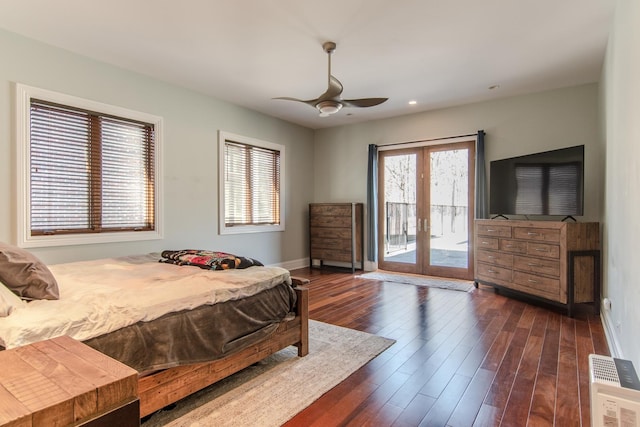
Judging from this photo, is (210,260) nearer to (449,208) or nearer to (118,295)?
(118,295)

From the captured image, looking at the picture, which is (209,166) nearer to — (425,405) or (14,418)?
(425,405)

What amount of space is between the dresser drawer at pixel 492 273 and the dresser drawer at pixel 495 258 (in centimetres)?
6

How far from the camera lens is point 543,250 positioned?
3861 millimetres

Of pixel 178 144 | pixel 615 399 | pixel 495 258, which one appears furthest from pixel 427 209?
pixel 615 399

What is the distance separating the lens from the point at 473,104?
210 inches

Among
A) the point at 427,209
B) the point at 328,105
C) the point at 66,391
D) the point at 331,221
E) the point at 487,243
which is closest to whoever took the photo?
the point at 66,391

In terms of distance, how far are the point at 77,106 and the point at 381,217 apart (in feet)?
15.5

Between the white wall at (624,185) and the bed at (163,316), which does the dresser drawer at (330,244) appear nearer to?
the bed at (163,316)

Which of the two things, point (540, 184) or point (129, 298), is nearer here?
point (129, 298)

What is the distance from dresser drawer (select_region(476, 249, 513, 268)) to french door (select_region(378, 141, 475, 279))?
622 millimetres

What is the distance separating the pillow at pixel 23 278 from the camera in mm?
1788

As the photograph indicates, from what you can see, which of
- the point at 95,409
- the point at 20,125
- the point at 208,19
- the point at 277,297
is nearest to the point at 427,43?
the point at 208,19

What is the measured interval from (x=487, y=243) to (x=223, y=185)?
151 inches

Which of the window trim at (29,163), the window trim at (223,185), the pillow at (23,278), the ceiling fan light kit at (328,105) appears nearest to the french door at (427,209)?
the window trim at (223,185)
